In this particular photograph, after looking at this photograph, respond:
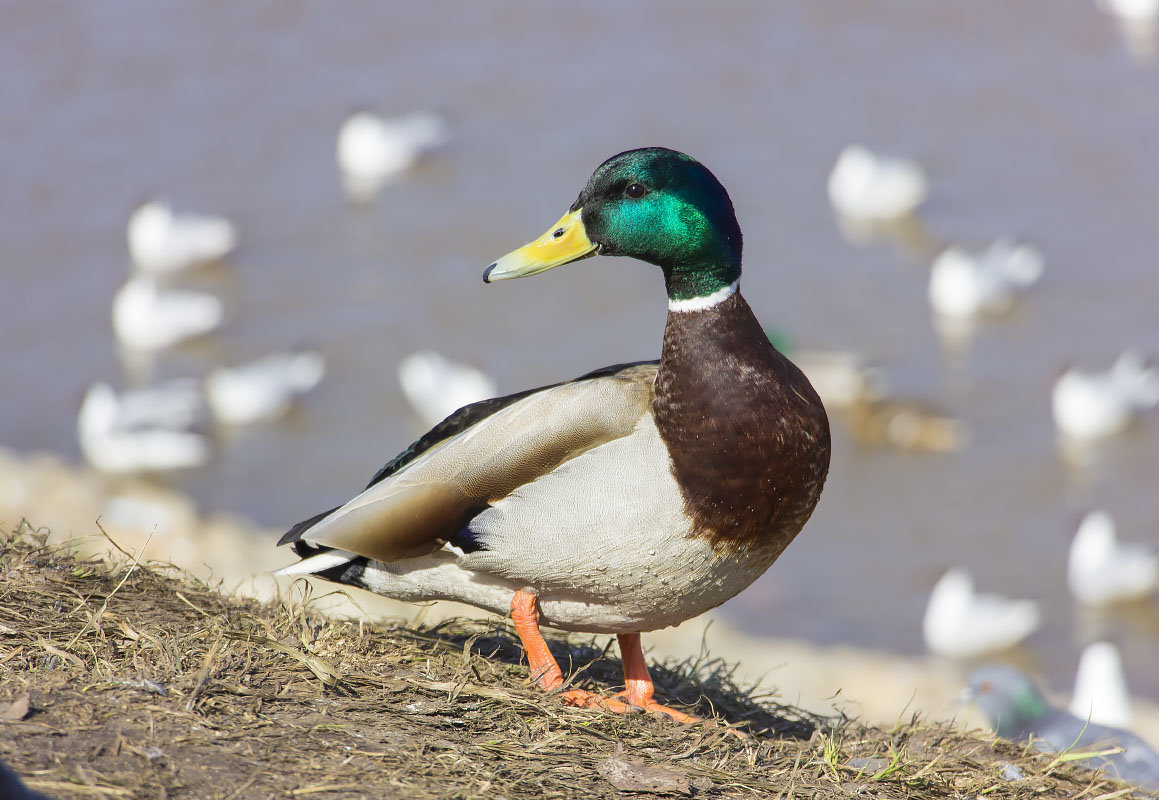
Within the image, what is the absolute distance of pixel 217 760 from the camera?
2369mm

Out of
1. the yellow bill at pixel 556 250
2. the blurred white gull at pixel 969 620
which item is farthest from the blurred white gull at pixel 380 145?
Answer: the yellow bill at pixel 556 250

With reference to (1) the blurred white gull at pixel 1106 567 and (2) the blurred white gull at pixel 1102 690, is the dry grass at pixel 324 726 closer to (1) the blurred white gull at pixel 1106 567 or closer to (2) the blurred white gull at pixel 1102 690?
(2) the blurred white gull at pixel 1102 690

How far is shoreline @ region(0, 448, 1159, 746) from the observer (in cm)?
590

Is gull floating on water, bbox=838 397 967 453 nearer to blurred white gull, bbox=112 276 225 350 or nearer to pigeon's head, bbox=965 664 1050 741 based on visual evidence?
pigeon's head, bbox=965 664 1050 741

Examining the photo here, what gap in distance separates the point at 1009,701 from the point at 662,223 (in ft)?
8.95

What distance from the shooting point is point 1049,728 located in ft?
14.7

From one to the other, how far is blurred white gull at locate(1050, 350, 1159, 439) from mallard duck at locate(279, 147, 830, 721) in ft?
19.5

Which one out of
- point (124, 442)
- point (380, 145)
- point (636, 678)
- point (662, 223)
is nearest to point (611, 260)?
point (380, 145)

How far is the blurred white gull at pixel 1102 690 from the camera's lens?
18.8 feet

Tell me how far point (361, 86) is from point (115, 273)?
3699 mm

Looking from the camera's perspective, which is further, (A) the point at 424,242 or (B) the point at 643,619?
(A) the point at 424,242

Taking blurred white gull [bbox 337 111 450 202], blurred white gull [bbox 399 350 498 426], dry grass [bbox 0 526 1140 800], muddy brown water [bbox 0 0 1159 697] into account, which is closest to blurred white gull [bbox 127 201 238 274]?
muddy brown water [bbox 0 0 1159 697]

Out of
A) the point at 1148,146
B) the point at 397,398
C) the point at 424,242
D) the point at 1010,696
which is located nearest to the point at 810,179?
the point at 1148,146

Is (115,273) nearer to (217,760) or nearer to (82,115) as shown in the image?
(82,115)
